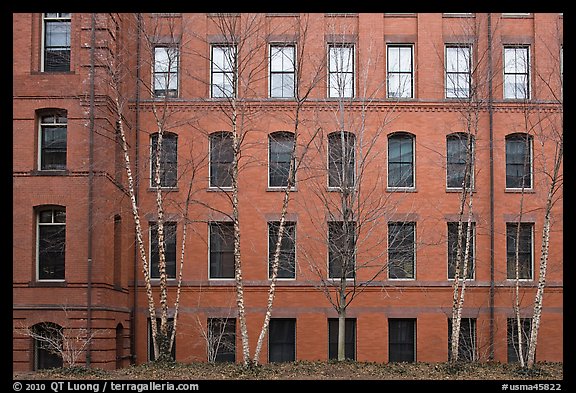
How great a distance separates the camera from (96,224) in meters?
24.8

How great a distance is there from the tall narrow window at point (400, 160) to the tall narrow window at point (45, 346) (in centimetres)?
1453

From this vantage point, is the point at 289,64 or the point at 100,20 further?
the point at 289,64

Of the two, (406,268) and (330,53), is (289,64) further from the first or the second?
(406,268)

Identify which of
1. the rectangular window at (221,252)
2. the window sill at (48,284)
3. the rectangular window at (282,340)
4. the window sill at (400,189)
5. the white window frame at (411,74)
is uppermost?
the white window frame at (411,74)

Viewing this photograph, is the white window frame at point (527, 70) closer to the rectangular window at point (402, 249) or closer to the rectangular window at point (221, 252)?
the rectangular window at point (402, 249)

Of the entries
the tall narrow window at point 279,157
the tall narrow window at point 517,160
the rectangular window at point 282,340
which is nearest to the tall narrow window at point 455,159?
the tall narrow window at point 517,160

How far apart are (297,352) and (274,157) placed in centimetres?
818

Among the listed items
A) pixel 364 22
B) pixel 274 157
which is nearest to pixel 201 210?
pixel 274 157

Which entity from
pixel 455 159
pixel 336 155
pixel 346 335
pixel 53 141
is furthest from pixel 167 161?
pixel 455 159

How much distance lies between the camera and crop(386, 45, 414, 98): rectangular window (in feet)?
99.7

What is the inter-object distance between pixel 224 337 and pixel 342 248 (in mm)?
6532

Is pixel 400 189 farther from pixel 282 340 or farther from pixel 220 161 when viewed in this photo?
pixel 282 340

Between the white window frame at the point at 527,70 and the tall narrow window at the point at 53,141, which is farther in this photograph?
the white window frame at the point at 527,70

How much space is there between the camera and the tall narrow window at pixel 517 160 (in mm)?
30406
